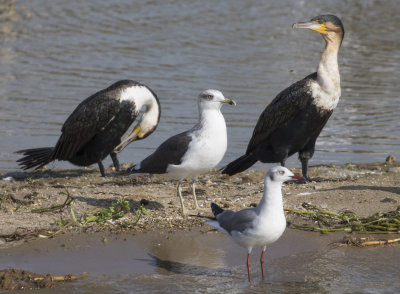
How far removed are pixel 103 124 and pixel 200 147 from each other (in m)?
2.60

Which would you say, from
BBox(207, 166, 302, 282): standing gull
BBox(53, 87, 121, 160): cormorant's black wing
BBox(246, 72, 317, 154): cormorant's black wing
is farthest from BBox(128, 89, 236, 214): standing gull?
BBox(53, 87, 121, 160): cormorant's black wing

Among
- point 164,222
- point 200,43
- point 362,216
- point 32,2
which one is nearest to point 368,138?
point 362,216

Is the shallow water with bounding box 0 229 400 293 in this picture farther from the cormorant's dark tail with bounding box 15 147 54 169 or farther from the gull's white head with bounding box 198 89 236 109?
the cormorant's dark tail with bounding box 15 147 54 169

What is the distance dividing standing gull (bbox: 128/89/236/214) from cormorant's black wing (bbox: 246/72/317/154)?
1.54 m

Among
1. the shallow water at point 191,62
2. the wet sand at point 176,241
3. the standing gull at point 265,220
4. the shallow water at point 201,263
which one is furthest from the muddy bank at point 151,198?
the shallow water at point 191,62

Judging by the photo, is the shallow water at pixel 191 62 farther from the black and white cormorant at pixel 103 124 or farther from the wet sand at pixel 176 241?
the wet sand at pixel 176 241

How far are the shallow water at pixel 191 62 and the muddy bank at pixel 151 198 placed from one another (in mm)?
1743

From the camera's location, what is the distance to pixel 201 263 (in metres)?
5.98

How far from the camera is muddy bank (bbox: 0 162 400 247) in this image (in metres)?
6.74

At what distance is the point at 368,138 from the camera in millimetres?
11305

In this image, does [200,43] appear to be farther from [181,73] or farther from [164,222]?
[164,222]

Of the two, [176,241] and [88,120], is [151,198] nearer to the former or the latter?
[176,241]

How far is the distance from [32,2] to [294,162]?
50.5ft

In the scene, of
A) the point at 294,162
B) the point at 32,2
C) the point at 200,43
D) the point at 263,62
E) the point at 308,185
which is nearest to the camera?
the point at 308,185
